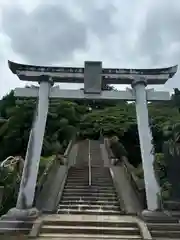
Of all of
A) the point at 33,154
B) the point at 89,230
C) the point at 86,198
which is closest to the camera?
the point at 89,230

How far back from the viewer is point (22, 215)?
8.77m

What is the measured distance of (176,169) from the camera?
383 inches

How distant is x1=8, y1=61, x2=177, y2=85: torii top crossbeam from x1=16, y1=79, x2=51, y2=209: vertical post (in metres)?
0.51

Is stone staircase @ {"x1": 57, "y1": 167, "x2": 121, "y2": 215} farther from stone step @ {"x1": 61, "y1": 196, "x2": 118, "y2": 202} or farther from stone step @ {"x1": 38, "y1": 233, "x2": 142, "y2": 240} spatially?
stone step @ {"x1": 38, "y1": 233, "x2": 142, "y2": 240}

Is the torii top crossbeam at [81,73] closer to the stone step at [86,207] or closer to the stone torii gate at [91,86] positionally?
the stone torii gate at [91,86]

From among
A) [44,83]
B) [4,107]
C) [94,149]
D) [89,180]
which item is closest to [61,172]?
[89,180]

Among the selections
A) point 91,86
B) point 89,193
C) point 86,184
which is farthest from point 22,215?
point 91,86

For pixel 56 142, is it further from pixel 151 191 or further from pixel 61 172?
pixel 151 191

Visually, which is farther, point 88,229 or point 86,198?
point 86,198

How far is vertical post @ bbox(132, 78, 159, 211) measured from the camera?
31.8 feet

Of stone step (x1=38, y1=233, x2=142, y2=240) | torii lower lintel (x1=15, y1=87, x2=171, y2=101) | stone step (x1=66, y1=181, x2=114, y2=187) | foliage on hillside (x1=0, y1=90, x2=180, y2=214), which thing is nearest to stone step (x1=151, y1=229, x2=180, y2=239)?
stone step (x1=38, y1=233, x2=142, y2=240)

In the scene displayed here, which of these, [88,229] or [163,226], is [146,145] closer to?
[163,226]

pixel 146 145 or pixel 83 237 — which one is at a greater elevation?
pixel 146 145

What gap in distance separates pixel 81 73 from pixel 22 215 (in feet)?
19.5
